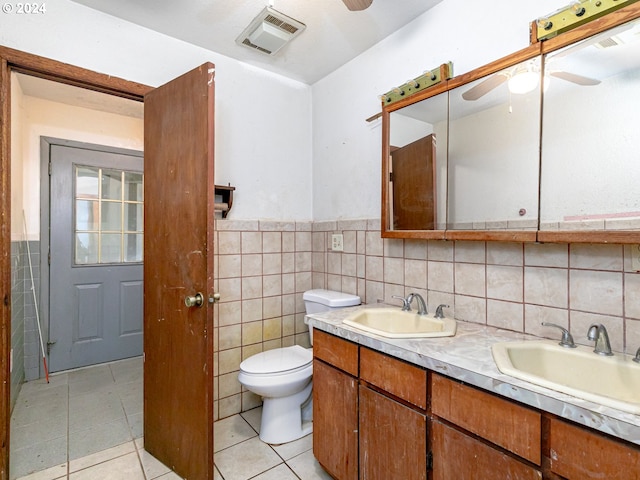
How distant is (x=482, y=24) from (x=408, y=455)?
190 cm

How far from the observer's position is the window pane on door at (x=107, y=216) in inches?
117

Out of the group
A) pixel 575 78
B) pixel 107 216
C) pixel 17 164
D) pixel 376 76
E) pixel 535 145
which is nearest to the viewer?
pixel 575 78

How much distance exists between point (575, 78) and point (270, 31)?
1511 millimetres

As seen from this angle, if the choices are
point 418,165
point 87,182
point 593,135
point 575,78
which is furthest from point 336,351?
point 87,182

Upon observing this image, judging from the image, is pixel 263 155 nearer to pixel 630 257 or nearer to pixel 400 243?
pixel 400 243

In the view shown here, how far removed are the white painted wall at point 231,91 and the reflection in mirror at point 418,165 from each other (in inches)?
34.5

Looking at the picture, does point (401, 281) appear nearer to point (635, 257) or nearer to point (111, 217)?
point (635, 257)

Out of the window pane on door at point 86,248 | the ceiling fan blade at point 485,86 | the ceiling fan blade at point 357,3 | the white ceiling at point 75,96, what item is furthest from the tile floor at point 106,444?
the white ceiling at point 75,96

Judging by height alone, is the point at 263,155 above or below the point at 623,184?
above

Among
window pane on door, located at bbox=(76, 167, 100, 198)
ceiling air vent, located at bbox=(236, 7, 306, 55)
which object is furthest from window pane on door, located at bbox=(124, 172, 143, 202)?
ceiling air vent, located at bbox=(236, 7, 306, 55)

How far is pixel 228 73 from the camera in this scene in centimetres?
215

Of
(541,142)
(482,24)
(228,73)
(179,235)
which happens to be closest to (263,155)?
(228,73)

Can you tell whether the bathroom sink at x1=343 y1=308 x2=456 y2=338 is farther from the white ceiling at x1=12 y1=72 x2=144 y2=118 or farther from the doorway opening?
the white ceiling at x1=12 y1=72 x2=144 y2=118

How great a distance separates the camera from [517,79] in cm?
135
